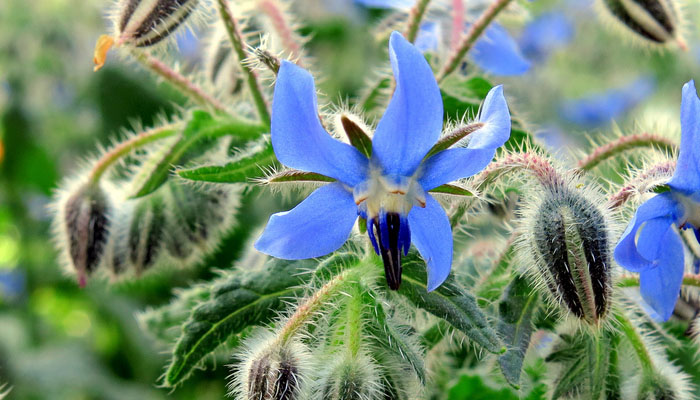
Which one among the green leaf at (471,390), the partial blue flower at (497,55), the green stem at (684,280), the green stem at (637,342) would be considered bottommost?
the green leaf at (471,390)

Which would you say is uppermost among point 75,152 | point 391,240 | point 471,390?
point 391,240

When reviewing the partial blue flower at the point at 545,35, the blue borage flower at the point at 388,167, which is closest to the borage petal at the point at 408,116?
the blue borage flower at the point at 388,167

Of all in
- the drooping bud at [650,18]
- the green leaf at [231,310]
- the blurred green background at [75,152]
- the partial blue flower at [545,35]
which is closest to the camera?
the green leaf at [231,310]

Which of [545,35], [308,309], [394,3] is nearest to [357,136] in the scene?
[308,309]

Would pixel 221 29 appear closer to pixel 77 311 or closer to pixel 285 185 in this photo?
pixel 285 185

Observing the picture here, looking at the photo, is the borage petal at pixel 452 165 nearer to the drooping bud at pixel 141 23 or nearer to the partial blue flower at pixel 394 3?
the drooping bud at pixel 141 23

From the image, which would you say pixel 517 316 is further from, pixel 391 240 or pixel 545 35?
pixel 545 35

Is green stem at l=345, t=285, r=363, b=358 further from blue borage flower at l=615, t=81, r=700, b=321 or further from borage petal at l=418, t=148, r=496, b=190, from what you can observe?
blue borage flower at l=615, t=81, r=700, b=321
